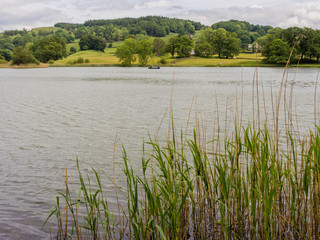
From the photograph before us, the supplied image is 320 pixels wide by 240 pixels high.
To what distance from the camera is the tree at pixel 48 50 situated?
134m

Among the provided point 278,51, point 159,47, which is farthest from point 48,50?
point 278,51

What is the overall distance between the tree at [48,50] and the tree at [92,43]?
1671cm

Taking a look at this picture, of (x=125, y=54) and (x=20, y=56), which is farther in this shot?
(x=125, y=54)

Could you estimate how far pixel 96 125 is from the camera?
50.9ft

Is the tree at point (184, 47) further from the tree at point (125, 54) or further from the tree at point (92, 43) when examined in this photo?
the tree at point (92, 43)

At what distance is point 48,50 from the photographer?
133m

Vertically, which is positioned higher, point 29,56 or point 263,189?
point 29,56

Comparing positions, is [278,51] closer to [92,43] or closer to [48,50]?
[48,50]

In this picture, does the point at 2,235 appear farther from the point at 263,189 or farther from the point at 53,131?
the point at 53,131

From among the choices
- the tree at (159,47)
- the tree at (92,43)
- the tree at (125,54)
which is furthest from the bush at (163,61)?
the tree at (92,43)

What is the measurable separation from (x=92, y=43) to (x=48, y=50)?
29.1 metres

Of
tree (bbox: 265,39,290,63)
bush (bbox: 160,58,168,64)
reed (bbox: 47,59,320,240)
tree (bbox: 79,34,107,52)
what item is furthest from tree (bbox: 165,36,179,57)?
reed (bbox: 47,59,320,240)

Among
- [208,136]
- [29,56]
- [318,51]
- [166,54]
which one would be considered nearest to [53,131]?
[208,136]

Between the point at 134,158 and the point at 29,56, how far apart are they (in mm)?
104604
